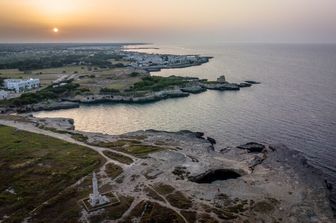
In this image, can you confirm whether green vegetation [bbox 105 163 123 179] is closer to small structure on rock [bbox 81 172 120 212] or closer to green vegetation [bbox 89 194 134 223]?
small structure on rock [bbox 81 172 120 212]

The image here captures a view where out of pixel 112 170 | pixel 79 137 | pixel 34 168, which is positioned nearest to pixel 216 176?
pixel 112 170

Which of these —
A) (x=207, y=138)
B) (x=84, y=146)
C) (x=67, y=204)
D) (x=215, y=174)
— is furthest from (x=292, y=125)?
(x=67, y=204)

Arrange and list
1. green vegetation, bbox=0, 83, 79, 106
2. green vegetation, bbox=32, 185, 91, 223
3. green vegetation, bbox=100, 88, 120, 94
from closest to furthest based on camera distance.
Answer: green vegetation, bbox=32, 185, 91, 223, green vegetation, bbox=0, 83, 79, 106, green vegetation, bbox=100, 88, 120, 94

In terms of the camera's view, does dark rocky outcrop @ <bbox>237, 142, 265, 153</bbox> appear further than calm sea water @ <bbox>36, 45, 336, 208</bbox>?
No

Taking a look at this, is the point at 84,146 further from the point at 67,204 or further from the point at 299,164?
the point at 299,164

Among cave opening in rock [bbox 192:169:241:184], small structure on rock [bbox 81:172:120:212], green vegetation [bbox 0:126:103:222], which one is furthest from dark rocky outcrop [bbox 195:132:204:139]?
small structure on rock [bbox 81:172:120:212]

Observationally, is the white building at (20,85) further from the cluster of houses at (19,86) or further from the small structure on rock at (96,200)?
the small structure on rock at (96,200)

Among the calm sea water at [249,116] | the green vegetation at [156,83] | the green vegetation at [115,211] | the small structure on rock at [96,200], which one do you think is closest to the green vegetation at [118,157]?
the green vegetation at [115,211]
